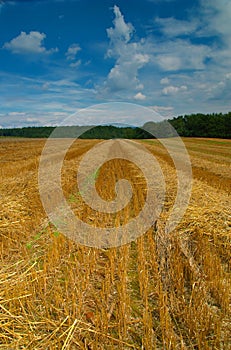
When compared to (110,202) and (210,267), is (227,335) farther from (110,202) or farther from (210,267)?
(110,202)

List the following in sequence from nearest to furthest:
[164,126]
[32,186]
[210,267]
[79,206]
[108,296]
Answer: [108,296], [210,267], [79,206], [32,186], [164,126]

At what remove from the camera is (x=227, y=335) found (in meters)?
2.91

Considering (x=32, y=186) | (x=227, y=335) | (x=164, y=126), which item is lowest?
(x=227, y=335)

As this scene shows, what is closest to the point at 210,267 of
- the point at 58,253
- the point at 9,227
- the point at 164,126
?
the point at 58,253

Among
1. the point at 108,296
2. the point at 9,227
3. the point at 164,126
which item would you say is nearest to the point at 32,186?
the point at 9,227

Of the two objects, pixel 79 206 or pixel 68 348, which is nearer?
pixel 68 348

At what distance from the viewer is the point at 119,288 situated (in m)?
3.55

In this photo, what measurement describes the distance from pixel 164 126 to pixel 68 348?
254 feet

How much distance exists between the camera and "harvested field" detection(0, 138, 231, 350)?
2846 mm

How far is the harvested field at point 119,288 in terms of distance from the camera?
2846 mm

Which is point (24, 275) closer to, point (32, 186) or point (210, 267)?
point (210, 267)

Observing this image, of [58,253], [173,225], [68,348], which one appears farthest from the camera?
[173,225]

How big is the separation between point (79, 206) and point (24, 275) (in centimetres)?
388

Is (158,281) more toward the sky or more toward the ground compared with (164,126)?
more toward the ground
